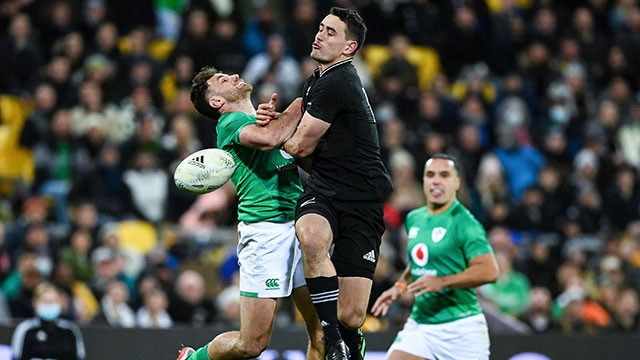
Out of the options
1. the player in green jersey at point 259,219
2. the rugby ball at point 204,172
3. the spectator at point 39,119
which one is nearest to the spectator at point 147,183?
the spectator at point 39,119

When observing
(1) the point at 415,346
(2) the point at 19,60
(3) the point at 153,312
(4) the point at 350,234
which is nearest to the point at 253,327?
(4) the point at 350,234

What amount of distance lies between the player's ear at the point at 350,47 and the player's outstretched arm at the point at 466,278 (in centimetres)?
190

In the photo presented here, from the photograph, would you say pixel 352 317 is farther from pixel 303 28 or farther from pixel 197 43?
pixel 303 28

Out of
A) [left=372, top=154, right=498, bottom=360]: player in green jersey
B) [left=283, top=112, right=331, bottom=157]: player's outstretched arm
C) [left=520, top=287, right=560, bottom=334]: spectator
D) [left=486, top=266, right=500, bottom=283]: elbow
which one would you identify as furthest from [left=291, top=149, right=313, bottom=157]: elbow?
[left=520, top=287, right=560, bottom=334]: spectator

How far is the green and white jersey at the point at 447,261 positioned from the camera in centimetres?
799

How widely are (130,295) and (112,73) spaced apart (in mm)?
3507

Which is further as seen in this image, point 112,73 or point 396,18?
point 396,18

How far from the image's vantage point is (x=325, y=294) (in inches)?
250

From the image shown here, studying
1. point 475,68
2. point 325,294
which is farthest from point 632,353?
point 475,68

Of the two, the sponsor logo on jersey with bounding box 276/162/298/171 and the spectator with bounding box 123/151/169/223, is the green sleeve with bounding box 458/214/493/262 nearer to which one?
the sponsor logo on jersey with bounding box 276/162/298/171

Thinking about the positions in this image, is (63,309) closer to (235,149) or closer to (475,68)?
(235,149)

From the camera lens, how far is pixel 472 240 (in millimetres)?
7906

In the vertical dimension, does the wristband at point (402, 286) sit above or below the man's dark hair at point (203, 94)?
below

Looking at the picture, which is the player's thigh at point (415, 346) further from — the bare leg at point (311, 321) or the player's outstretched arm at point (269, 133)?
the player's outstretched arm at point (269, 133)
